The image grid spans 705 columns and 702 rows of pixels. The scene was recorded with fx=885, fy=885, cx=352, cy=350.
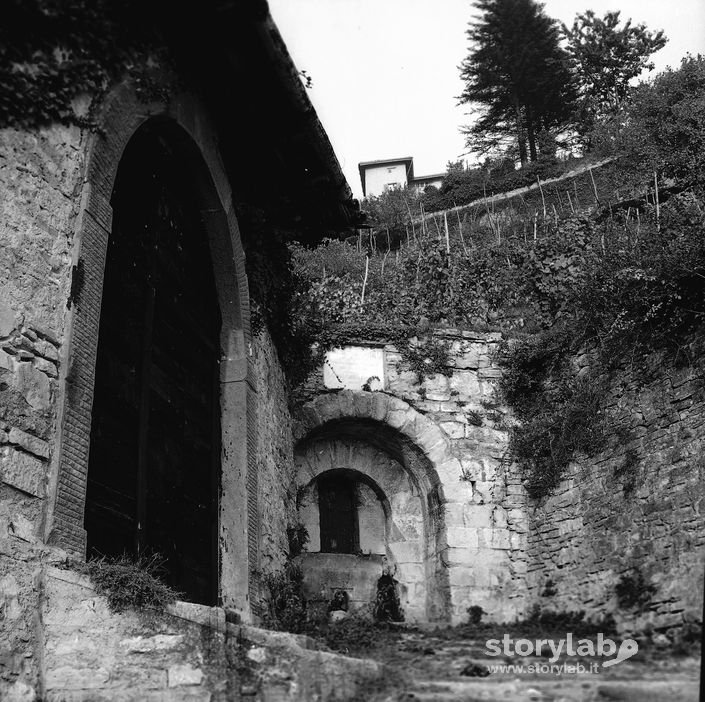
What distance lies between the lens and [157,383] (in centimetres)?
598

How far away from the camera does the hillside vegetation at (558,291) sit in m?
9.35

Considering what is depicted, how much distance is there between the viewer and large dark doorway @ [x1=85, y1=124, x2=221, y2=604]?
520 centimetres

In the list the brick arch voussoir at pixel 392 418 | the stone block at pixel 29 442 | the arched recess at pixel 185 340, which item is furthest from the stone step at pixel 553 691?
the brick arch voussoir at pixel 392 418

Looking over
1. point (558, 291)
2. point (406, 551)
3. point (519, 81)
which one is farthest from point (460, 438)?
point (519, 81)

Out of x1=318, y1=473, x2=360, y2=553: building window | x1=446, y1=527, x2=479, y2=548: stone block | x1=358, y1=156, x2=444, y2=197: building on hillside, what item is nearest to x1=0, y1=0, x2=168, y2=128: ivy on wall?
x1=446, y1=527, x2=479, y2=548: stone block

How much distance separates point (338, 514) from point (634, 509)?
3.82 metres

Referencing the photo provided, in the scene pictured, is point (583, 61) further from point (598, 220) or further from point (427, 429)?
point (427, 429)

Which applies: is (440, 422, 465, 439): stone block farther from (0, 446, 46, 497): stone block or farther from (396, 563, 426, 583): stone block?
(0, 446, 46, 497): stone block

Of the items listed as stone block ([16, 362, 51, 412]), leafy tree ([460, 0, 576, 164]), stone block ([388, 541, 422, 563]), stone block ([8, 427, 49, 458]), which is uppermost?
leafy tree ([460, 0, 576, 164])

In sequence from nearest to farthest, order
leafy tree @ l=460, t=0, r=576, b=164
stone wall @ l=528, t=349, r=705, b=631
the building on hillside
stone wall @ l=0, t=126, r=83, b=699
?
stone wall @ l=0, t=126, r=83, b=699, stone wall @ l=528, t=349, r=705, b=631, leafy tree @ l=460, t=0, r=576, b=164, the building on hillside

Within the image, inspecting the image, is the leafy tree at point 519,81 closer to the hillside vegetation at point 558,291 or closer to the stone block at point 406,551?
the hillside vegetation at point 558,291

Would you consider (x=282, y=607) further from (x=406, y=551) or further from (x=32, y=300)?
(x=406, y=551)

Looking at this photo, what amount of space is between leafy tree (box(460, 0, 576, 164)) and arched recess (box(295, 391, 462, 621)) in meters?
12.1

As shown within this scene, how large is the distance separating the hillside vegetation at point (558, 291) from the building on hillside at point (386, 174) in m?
15.0
